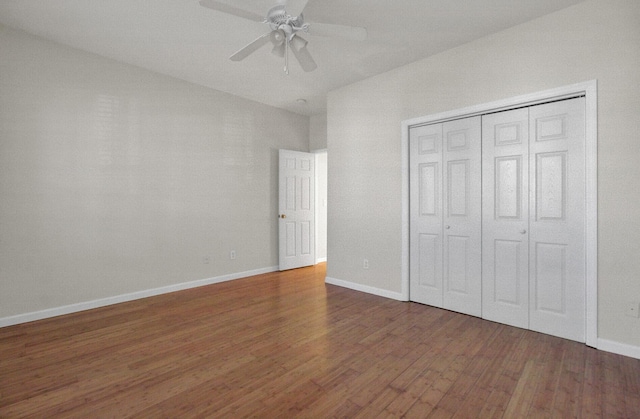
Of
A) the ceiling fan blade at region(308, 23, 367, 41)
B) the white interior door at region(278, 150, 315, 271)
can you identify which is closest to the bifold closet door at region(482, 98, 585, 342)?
the ceiling fan blade at region(308, 23, 367, 41)

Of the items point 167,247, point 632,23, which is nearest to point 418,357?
point 632,23

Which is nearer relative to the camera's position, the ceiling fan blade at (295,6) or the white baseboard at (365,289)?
the ceiling fan blade at (295,6)

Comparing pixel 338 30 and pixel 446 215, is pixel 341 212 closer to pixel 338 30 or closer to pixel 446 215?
pixel 446 215

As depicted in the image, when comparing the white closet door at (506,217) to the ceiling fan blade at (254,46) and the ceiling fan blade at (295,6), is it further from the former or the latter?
the ceiling fan blade at (254,46)

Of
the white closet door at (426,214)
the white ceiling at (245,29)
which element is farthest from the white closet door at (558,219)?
the white ceiling at (245,29)

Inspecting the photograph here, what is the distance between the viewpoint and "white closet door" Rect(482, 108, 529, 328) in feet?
9.50

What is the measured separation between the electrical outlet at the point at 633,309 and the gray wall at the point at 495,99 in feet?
0.12

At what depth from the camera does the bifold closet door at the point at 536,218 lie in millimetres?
2635

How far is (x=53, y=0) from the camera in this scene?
8.57 ft

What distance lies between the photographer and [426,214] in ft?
11.8

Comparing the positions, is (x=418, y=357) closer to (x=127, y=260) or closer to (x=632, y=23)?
(x=632, y=23)

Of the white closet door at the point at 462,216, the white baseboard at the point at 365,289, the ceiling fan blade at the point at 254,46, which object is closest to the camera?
the ceiling fan blade at the point at 254,46

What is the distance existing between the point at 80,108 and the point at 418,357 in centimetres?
419

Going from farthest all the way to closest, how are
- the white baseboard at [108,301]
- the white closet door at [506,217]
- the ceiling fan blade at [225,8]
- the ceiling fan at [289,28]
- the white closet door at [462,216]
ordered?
the white closet door at [462,216] < the white baseboard at [108,301] < the white closet door at [506,217] < the ceiling fan at [289,28] < the ceiling fan blade at [225,8]
